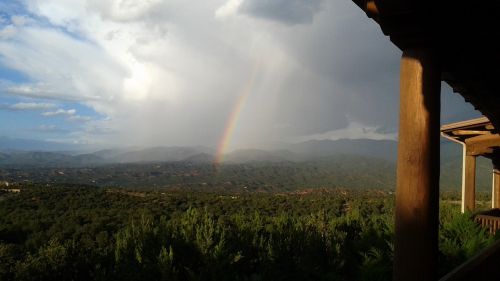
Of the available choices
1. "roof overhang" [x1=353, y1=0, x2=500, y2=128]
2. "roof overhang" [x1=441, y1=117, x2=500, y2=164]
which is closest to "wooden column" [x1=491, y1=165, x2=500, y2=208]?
"roof overhang" [x1=441, y1=117, x2=500, y2=164]

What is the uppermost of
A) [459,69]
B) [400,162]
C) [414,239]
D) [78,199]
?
[459,69]

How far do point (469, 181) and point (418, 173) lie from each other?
11.2 metres

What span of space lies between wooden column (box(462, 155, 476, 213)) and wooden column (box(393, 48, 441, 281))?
10.8 metres

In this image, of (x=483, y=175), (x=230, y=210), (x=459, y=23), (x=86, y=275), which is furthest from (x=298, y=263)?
(x=483, y=175)

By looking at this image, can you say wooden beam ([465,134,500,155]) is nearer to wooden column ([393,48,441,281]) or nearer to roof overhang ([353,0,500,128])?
roof overhang ([353,0,500,128])

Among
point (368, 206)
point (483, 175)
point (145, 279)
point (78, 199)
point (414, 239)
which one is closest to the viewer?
point (414, 239)

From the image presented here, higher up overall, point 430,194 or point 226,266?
point 430,194

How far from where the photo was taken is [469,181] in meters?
12.1

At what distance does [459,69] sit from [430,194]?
1256 millimetres

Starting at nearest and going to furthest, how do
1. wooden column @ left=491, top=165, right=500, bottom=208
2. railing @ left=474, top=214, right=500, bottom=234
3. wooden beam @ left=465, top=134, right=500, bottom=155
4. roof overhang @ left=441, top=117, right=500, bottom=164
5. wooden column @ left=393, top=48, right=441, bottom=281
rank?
wooden column @ left=393, top=48, right=441, bottom=281
railing @ left=474, top=214, right=500, bottom=234
roof overhang @ left=441, top=117, right=500, bottom=164
wooden beam @ left=465, top=134, right=500, bottom=155
wooden column @ left=491, top=165, right=500, bottom=208

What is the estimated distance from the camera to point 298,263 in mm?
8539

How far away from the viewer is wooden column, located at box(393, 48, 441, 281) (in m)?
2.46

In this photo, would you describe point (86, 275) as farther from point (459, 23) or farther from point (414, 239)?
point (459, 23)

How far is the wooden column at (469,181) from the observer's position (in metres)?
11.9
